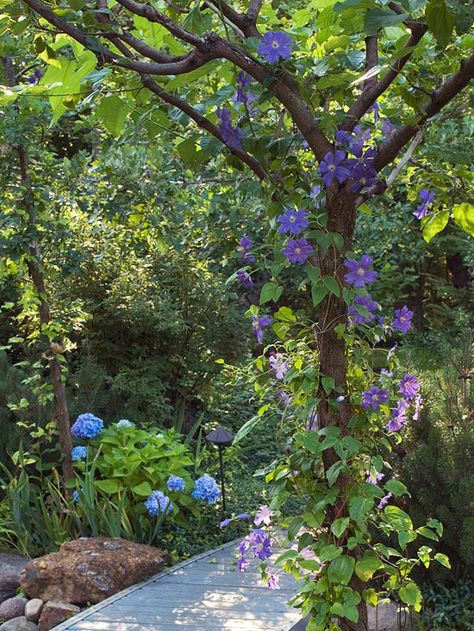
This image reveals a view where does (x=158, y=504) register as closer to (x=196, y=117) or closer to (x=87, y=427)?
(x=87, y=427)

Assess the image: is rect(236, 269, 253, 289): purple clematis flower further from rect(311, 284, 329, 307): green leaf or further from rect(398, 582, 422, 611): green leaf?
rect(398, 582, 422, 611): green leaf

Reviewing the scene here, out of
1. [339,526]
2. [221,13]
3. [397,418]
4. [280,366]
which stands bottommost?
[339,526]

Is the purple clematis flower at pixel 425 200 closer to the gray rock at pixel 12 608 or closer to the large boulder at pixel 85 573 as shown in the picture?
the large boulder at pixel 85 573

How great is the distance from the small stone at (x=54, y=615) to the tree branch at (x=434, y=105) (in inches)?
112

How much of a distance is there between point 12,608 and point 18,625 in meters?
0.18

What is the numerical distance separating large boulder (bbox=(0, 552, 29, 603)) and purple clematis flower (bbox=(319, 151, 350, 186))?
3.33 metres

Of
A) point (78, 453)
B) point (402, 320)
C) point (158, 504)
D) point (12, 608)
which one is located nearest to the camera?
point (402, 320)

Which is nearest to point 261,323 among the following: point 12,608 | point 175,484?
point 12,608

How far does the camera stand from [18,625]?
13.6 ft

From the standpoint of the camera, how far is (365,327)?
2330mm

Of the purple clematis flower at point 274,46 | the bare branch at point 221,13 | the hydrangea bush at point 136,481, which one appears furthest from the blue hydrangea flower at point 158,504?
the purple clematis flower at point 274,46

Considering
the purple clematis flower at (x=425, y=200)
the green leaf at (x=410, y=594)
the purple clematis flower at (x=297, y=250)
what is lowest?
the green leaf at (x=410, y=594)

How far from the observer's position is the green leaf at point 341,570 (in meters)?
2.16

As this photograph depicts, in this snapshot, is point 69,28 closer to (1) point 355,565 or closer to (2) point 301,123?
(2) point 301,123
